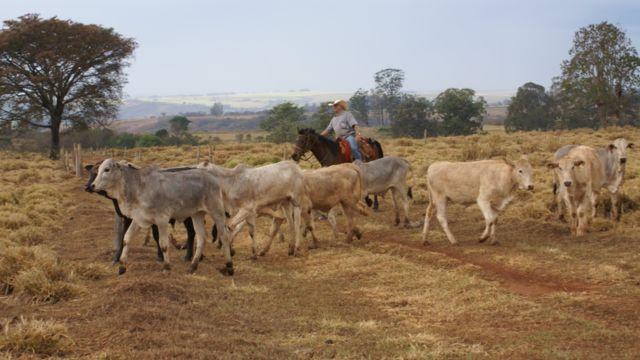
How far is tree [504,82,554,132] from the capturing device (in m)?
71.8

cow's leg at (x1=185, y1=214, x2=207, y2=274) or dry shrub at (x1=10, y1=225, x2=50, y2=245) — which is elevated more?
cow's leg at (x1=185, y1=214, x2=207, y2=274)

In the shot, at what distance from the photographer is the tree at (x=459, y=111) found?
62594 millimetres

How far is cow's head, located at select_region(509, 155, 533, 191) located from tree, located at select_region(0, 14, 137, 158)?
A: 115 ft

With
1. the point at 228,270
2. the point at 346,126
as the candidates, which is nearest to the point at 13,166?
the point at 346,126

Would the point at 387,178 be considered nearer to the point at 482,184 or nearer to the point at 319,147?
the point at 319,147

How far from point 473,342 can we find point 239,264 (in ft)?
19.6

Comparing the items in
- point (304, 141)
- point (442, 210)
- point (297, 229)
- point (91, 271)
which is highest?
point (304, 141)

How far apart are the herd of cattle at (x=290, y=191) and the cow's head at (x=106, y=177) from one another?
0.05 feet

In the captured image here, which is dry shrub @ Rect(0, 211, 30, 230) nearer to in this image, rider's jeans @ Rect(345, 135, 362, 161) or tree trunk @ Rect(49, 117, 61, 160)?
rider's jeans @ Rect(345, 135, 362, 161)

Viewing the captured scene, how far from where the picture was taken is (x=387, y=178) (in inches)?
635

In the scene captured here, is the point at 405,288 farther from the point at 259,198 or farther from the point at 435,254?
the point at 259,198

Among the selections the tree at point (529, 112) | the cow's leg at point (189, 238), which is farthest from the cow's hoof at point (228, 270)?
the tree at point (529, 112)

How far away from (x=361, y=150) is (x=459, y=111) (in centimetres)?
4710

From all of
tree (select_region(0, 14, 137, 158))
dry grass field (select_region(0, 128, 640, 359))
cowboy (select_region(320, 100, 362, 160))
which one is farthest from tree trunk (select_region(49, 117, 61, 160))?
cowboy (select_region(320, 100, 362, 160))
